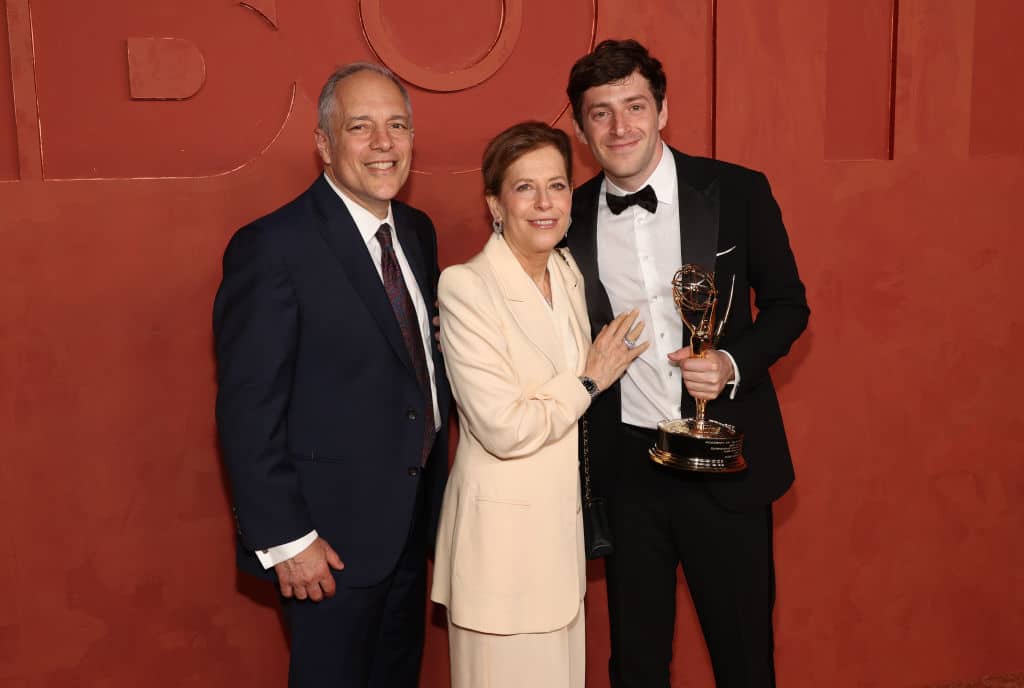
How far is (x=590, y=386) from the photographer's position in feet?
8.00

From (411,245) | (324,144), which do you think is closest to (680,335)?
(411,245)

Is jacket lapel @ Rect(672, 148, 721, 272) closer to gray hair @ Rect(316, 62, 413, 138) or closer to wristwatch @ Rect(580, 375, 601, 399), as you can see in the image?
wristwatch @ Rect(580, 375, 601, 399)

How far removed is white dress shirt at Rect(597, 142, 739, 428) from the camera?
2623 mm

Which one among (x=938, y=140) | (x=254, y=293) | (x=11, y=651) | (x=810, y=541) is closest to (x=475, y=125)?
(x=254, y=293)

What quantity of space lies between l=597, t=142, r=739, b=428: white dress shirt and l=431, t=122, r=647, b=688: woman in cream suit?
14cm

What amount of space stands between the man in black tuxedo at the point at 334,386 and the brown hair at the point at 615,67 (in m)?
0.53

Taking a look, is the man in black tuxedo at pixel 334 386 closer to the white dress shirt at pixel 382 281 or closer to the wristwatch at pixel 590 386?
the white dress shirt at pixel 382 281

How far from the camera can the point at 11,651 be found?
2.92m

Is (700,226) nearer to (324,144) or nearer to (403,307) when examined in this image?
(403,307)

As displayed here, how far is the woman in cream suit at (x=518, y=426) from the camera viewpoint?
2.35 m

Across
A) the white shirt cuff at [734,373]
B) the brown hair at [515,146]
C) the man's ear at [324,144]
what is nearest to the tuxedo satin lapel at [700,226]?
the white shirt cuff at [734,373]

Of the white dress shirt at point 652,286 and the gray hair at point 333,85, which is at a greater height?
the gray hair at point 333,85

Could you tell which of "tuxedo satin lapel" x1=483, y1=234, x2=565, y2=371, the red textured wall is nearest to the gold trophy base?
"tuxedo satin lapel" x1=483, y1=234, x2=565, y2=371

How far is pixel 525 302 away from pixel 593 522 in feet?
2.30
